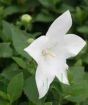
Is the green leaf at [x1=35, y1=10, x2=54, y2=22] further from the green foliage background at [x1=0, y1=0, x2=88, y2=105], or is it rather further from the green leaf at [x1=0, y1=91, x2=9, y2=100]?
the green leaf at [x1=0, y1=91, x2=9, y2=100]

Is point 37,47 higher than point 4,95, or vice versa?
point 37,47

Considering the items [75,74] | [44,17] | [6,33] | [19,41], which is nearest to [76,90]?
[75,74]

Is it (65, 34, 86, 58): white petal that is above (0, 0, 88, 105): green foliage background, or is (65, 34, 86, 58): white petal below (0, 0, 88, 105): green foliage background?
above

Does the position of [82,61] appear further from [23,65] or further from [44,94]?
[44,94]

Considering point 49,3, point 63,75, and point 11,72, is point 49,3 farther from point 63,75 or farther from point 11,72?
point 63,75

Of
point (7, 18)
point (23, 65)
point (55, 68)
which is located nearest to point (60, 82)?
point (55, 68)

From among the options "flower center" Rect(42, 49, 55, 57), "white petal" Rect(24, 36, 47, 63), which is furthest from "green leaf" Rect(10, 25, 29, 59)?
"white petal" Rect(24, 36, 47, 63)
